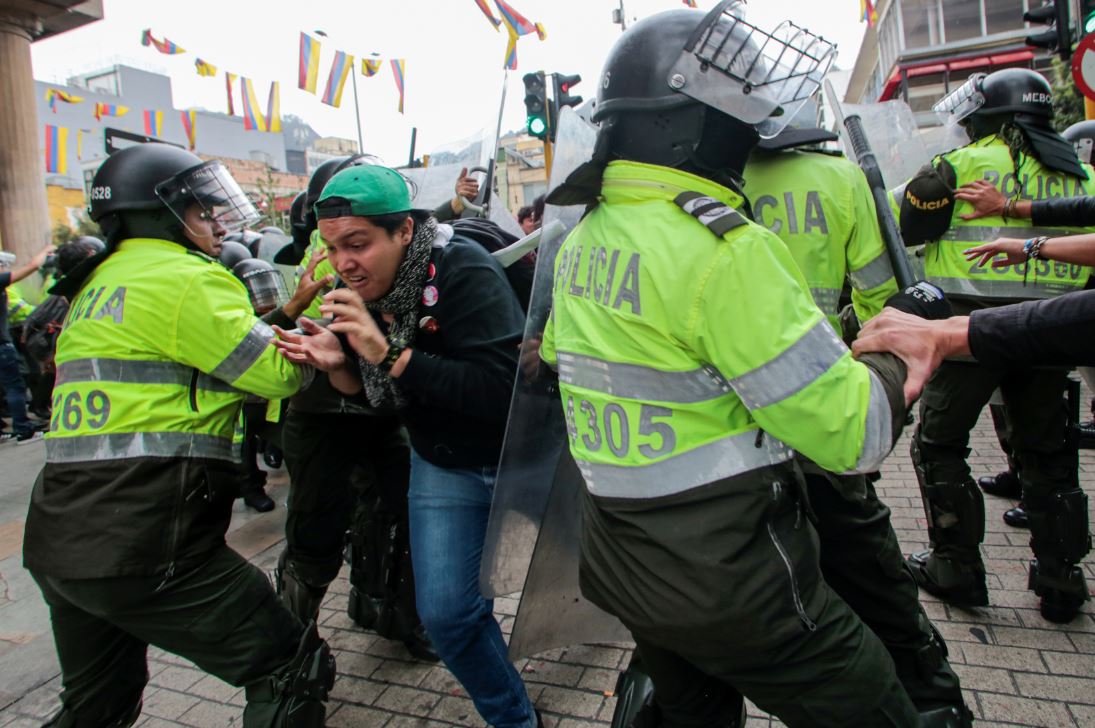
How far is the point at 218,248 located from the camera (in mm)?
2475

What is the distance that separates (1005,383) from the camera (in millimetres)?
3080

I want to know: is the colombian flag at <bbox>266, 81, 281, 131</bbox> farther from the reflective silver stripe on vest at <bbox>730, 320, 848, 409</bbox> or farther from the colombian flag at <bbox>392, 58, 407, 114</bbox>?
the reflective silver stripe on vest at <bbox>730, 320, 848, 409</bbox>

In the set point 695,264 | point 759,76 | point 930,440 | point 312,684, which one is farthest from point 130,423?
point 930,440

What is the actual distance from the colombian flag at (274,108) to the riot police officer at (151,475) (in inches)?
455

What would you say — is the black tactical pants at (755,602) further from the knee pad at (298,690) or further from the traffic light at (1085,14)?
the traffic light at (1085,14)

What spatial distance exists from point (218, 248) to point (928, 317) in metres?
2.12

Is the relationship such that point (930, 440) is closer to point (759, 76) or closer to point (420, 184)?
point (759, 76)

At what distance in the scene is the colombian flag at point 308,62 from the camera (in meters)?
10.6

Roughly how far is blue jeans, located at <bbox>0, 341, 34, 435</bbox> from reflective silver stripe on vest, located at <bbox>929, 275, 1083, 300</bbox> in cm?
908

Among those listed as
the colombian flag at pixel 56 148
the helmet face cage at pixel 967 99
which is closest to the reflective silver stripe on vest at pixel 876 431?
the helmet face cage at pixel 967 99

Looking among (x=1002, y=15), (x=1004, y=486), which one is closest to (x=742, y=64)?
(x=1004, y=486)

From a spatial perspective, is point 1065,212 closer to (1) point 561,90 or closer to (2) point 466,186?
(2) point 466,186

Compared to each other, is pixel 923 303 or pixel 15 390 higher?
pixel 923 303

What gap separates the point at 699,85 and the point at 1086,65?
503 cm
